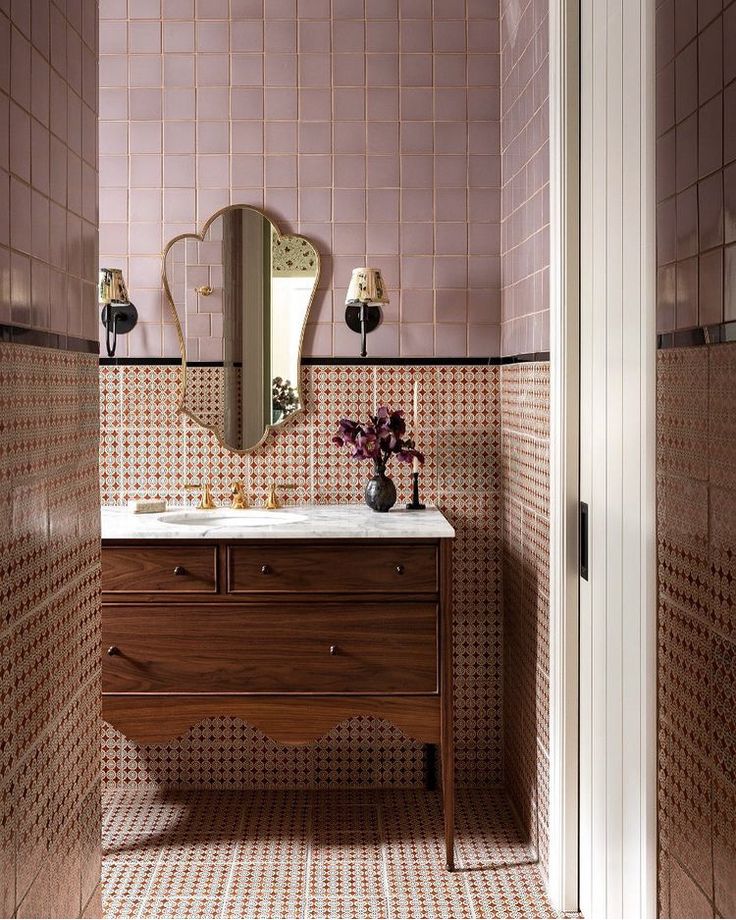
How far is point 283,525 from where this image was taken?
3043 mm

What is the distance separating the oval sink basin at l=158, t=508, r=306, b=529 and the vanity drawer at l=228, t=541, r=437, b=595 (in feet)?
0.72

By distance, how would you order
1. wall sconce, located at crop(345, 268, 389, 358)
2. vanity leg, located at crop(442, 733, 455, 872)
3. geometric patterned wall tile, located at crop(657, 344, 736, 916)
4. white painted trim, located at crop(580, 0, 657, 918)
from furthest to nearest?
wall sconce, located at crop(345, 268, 389, 358) → vanity leg, located at crop(442, 733, 455, 872) → white painted trim, located at crop(580, 0, 657, 918) → geometric patterned wall tile, located at crop(657, 344, 736, 916)

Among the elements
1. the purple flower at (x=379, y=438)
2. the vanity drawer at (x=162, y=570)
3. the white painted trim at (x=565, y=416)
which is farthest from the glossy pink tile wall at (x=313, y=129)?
the white painted trim at (x=565, y=416)

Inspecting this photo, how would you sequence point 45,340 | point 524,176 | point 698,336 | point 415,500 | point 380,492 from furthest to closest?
point 415,500
point 380,492
point 524,176
point 698,336
point 45,340

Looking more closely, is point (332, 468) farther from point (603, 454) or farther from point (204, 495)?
point (603, 454)

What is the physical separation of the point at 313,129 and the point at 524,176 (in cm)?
87

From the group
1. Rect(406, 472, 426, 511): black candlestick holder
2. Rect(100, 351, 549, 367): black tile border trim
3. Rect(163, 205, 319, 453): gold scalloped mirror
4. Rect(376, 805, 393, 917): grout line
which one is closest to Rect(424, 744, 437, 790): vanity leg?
Rect(376, 805, 393, 917): grout line

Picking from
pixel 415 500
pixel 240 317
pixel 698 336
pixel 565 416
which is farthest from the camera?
pixel 240 317

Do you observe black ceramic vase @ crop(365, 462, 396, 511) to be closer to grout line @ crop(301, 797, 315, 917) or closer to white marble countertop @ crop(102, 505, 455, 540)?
white marble countertop @ crop(102, 505, 455, 540)

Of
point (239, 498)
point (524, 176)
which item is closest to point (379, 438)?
point (239, 498)

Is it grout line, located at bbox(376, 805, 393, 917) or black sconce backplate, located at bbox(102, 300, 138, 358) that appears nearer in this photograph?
grout line, located at bbox(376, 805, 393, 917)

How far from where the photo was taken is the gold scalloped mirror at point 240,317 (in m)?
3.56

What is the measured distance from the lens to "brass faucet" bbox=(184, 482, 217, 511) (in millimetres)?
3502

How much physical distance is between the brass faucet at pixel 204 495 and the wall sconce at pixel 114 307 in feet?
1.77
